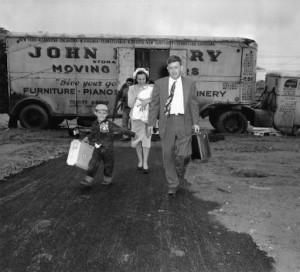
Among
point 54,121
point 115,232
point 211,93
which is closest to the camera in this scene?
point 115,232

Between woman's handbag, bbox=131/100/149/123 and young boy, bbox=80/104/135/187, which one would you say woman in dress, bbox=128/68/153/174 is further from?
young boy, bbox=80/104/135/187

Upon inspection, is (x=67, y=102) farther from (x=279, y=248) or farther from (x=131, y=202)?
(x=279, y=248)

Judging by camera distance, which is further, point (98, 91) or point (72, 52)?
point (98, 91)

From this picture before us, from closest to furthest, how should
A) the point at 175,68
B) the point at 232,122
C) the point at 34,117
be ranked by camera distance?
the point at 175,68
the point at 34,117
the point at 232,122

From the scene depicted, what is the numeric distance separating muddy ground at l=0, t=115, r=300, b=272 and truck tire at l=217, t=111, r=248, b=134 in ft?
3.72

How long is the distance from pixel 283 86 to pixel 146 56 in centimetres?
448

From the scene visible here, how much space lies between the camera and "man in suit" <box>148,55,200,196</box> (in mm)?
5297

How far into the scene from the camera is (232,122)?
13633mm

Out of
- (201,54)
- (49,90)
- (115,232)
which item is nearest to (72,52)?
(49,90)

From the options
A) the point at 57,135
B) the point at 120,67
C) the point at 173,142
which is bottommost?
the point at 57,135

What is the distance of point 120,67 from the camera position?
12.9m

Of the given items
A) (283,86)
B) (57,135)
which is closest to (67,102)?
(57,135)

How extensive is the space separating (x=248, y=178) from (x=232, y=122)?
23.5 feet

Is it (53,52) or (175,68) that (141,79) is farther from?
(53,52)
